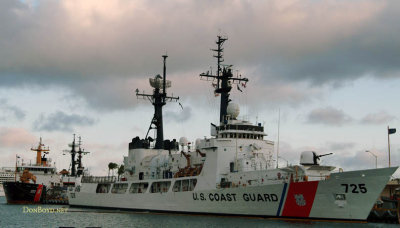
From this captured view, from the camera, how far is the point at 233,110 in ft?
128

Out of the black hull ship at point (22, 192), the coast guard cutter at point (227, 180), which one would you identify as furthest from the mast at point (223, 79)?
the black hull ship at point (22, 192)

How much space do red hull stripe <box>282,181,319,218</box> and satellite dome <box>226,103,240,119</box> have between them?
9.94m

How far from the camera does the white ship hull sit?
2872 cm

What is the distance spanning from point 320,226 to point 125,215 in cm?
1779

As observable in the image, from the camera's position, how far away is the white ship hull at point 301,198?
28719mm

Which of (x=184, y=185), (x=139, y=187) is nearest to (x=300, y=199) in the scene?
(x=184, y=185)

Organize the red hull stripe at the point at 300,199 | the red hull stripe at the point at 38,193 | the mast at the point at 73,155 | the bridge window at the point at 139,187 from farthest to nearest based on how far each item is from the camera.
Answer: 1. the mast at the point at 73,155
2. the red hull stripe at the point at 38,193
3. the bridge window at the point at 139,187
4. the red hull stripe at the point at 300,199

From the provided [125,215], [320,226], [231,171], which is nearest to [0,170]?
[125,215]

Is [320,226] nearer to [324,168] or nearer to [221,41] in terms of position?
[324,168]

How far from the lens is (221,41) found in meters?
42.6

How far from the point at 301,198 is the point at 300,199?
106 millimetres

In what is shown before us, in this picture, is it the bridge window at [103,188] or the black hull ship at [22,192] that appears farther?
the black hull ship at [22,192]

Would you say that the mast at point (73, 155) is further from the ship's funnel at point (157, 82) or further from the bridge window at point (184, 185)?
the bridge window at point (184, 185)

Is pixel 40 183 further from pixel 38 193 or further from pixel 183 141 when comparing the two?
pixel 183 141
